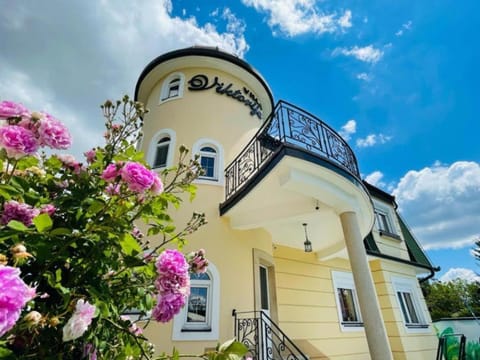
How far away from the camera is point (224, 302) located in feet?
15.3

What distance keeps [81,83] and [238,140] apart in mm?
3795

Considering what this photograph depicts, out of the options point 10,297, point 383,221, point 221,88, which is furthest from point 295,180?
point 383,221

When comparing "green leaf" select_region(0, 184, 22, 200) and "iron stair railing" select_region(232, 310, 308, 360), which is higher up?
"green leaf" select_region(0, 184, 22, 200)

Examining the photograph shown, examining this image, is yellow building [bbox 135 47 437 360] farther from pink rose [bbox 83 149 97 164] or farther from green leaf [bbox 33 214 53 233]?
green leaf [bbox 33 214 53 233]

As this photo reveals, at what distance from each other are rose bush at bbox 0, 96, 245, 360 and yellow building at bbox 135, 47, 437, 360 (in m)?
3.14

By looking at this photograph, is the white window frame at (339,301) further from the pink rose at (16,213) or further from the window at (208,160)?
the pink rose at (16,213)

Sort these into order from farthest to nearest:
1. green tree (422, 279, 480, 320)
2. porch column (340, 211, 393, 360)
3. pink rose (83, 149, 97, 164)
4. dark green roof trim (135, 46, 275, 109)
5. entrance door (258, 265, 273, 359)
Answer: green tree (422, 279, 480, 320) → dark green roof trim (135, 46, 275, 109) → entrance door (258, 265, 273, 359) → porch column (340, 211, 393, 360) → pink rose (83, 149, 97, 164)

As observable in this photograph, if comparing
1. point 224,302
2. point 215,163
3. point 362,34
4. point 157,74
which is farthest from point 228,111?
point 224,302

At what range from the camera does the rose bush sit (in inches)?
36.9

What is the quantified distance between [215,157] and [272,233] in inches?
102

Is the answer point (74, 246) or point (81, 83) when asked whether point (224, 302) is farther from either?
point (81, 83)

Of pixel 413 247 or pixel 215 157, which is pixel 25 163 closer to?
pixel 215 157

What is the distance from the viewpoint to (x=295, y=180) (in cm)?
409

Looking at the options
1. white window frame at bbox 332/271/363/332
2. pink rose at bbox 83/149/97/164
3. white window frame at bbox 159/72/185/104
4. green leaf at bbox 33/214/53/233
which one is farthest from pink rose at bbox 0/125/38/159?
white window frame at bbox 332/271/363/332
